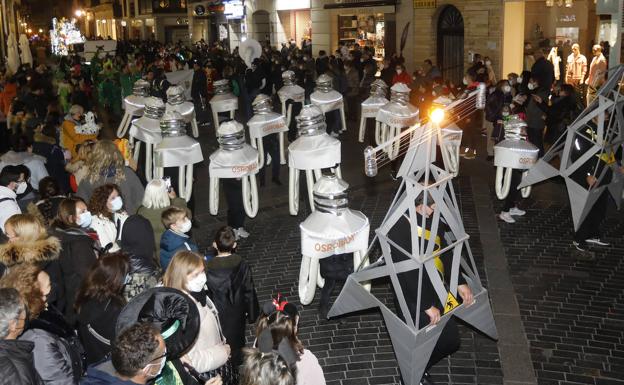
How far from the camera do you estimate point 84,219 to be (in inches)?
268

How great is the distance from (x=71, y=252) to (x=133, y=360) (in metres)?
2.65

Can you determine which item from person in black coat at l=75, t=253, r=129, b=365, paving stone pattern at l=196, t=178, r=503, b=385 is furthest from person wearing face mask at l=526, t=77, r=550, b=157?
person in black coat at l=75, t=253, r=129, b=365

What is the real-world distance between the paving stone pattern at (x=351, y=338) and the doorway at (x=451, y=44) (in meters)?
13.4

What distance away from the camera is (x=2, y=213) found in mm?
7965

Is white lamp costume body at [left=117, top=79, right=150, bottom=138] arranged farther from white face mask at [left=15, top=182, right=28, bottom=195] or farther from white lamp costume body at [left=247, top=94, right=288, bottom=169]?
white face mask at [left=15, top=182, right=28, bottom=195]

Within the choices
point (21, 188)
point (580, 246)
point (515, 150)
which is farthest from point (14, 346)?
point (515, 150)

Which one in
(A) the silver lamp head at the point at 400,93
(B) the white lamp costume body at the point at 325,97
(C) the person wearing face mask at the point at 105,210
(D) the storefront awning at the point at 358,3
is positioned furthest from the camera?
(D) the storefront awning at the point at 358,3

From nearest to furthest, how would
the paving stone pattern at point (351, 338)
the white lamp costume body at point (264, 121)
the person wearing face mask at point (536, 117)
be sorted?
1. the paving stone pattern at point (351, 338)
2. the white lamp costume body at point (264, 121)
3. the person wearing face mask at point (536, 117)

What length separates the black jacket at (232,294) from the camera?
19.8 feet

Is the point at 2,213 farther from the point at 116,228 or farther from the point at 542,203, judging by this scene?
the point at 542,203

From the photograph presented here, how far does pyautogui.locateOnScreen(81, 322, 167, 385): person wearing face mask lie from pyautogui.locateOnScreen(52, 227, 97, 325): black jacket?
2314 mm

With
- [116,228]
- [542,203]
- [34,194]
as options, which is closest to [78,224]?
[116,228]

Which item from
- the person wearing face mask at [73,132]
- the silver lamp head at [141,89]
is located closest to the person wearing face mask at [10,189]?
the person wearing face mask at [73,132]

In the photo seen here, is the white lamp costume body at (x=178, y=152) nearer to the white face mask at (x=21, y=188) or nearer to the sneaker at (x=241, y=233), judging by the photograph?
the sneaker at (x=241, y=233)
